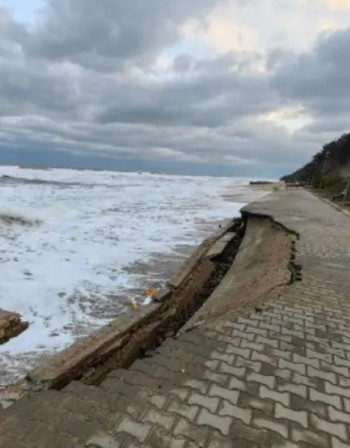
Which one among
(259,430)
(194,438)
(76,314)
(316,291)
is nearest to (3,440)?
(194,438)

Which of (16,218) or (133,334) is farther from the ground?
(16,218)

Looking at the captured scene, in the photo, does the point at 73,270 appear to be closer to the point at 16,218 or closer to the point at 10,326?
the point at 10,326

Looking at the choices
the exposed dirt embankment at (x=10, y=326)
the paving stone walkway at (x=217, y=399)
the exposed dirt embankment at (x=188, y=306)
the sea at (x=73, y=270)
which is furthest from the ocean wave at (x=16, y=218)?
the paving stone walkway at (x=217, y=399)

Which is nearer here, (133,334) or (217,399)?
(217,399)

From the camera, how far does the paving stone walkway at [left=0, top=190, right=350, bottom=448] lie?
8.75ft

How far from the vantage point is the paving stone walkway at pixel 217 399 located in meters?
2.67

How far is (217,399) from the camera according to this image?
3133 mm

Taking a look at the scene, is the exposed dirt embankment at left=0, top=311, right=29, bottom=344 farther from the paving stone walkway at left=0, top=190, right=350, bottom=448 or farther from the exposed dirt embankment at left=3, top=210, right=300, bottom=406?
the paving stone walkway at left=0, top=190, right=350, bottom=448

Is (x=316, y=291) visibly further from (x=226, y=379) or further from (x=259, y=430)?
(x=259, y=430)

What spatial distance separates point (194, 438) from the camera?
266cm

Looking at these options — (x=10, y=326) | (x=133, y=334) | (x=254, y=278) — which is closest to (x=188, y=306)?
(x=254, y=278)

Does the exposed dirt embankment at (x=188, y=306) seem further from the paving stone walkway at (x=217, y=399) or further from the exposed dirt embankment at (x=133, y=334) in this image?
the paving stone walkway at (x=217, y=399)

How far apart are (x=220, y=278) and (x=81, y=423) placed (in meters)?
6.81

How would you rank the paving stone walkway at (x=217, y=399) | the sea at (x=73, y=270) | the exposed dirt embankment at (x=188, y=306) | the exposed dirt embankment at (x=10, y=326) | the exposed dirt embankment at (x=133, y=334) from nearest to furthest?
the paving stone walkway at (x=217, y=399), the exposed dirt embankment at (x=133, y=334), the exposed dirt embankment at (x=188, y=306), the exposed dirt embankment at (x=10, y=326), the sea at (x=73, y=270)
